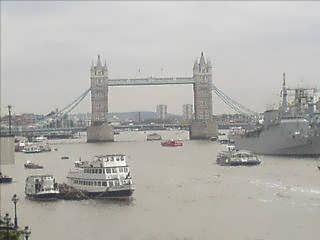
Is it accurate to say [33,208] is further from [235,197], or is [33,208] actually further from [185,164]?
[185,164]

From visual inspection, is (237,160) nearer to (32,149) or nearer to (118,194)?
(118,194)

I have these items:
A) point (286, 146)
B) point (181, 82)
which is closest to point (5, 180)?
point (286, 146)

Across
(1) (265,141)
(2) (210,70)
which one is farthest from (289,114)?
(2) (210,70)

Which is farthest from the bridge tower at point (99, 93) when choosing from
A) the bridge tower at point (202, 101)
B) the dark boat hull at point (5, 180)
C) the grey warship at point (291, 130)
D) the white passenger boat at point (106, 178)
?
the white passenger boat at point (106, 178)

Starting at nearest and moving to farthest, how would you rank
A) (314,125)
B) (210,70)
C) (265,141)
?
(314,125) → (265,141) → (210,70)

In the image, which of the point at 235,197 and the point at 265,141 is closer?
the point at 235,197

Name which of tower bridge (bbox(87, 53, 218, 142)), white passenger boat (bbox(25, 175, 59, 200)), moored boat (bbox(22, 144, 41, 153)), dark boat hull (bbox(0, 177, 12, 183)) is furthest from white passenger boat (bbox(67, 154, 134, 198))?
tower bridge (bbox(87, 53, 218, 142))

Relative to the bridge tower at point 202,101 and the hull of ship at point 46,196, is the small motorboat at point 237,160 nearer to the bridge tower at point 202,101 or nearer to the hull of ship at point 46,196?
the hull of ship at point 46,196
